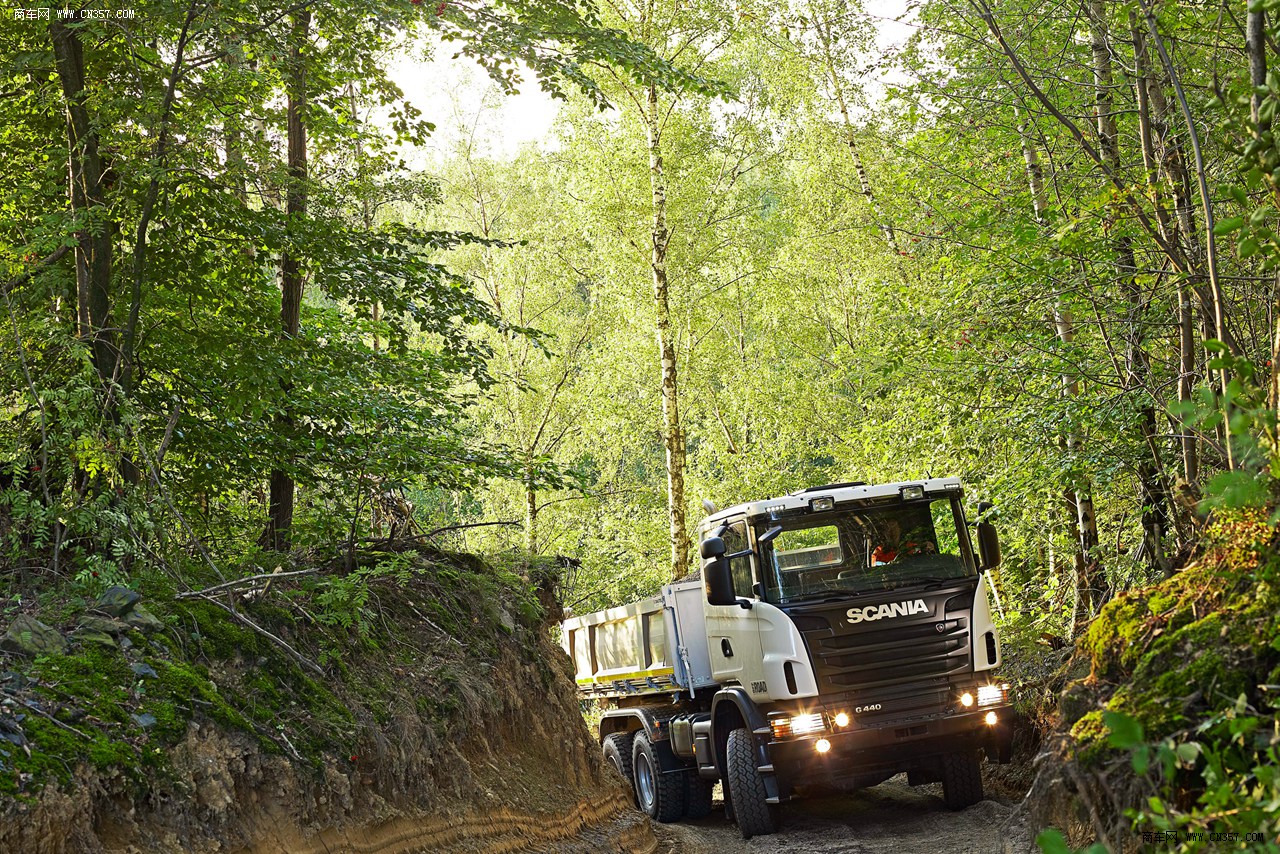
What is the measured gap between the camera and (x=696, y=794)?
453 inches

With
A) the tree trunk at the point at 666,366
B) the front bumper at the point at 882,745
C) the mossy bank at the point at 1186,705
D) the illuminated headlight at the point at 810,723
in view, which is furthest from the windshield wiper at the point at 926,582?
the tree trunk at the point at 666,366

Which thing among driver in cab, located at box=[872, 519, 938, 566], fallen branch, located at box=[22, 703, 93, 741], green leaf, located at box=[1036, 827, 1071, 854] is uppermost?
driver in cab, located at box=[872, 519, 938, 566]

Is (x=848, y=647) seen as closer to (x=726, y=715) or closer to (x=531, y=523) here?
(x=726, y=715)

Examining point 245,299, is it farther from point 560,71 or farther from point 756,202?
point 756,202

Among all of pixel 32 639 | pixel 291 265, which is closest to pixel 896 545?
pixel 291 265

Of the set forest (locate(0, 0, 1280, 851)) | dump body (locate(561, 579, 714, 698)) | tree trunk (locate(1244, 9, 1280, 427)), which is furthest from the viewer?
A: dump body (locate(561, 579, 714, 698))

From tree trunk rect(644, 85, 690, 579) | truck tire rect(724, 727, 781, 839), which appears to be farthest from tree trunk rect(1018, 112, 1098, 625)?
tree trunk rect(644, 85, 690, 579)

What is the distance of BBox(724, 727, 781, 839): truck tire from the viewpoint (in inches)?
367

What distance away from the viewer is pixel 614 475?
101 feet

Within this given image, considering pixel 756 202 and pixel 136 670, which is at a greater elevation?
pixel 756 202

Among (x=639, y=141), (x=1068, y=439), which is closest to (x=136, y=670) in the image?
(x=1068, y=439)

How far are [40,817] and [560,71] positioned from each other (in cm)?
610

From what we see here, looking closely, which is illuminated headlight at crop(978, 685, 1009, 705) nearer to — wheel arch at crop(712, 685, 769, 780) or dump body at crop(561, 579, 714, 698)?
wheel arch at crop(712, 685, 769, 780)

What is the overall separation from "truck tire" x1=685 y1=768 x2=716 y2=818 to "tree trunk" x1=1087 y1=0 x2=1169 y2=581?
5200 mm
